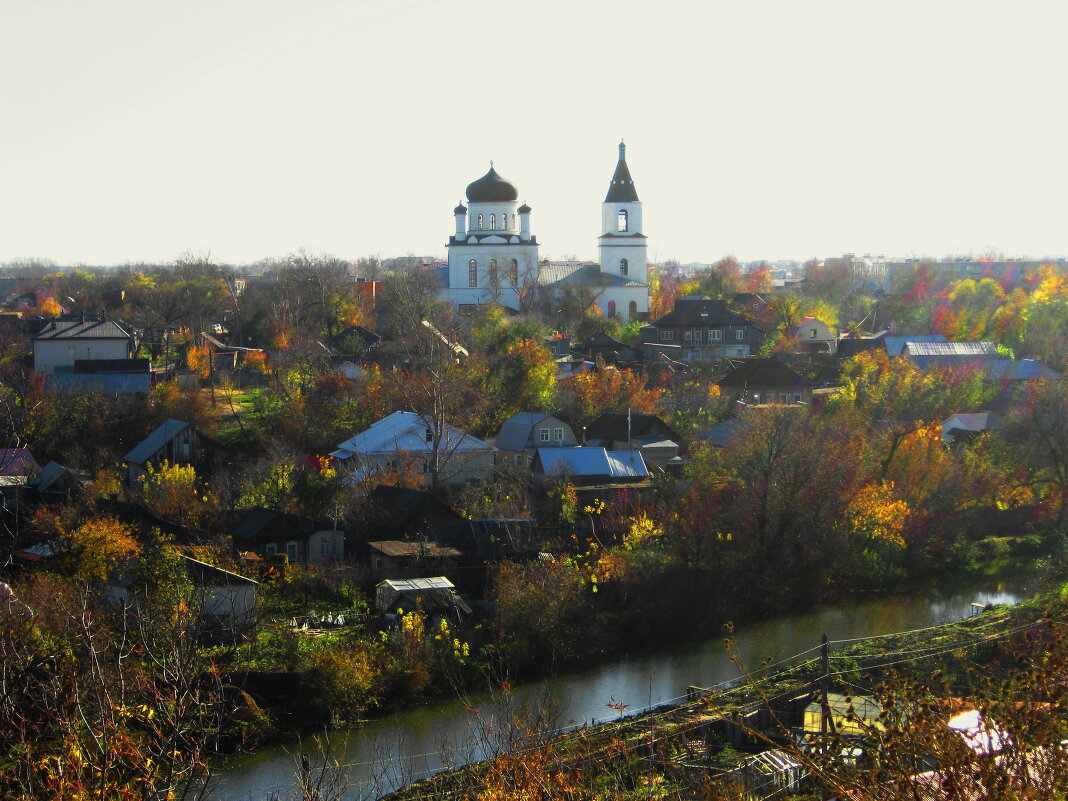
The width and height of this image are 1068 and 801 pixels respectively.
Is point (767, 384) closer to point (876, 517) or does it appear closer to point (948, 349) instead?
point (948, 349)

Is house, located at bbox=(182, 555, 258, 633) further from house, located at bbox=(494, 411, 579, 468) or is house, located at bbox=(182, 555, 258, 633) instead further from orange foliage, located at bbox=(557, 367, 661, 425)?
orange foliage, located at bbox=(557, 367, 661, 425)

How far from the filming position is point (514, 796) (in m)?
5.98

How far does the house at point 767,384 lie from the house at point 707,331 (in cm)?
419

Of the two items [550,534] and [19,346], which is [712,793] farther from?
[19,346]

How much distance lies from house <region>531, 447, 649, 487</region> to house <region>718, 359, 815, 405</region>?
5713 mm

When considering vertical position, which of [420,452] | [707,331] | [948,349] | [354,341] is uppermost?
[354,341]

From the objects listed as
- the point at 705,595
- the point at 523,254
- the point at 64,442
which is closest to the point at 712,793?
the point at 705,595

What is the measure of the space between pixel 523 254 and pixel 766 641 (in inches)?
938

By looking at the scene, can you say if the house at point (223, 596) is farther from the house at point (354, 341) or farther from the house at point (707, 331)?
the house at point (707, 331)

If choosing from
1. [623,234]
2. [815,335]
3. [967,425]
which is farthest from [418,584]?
[623,234]

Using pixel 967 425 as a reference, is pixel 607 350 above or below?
above

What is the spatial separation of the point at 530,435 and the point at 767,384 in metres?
6.28

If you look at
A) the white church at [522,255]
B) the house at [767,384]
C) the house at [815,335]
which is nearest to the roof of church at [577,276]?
the white church at [522,255]

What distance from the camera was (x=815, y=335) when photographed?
3056cm
